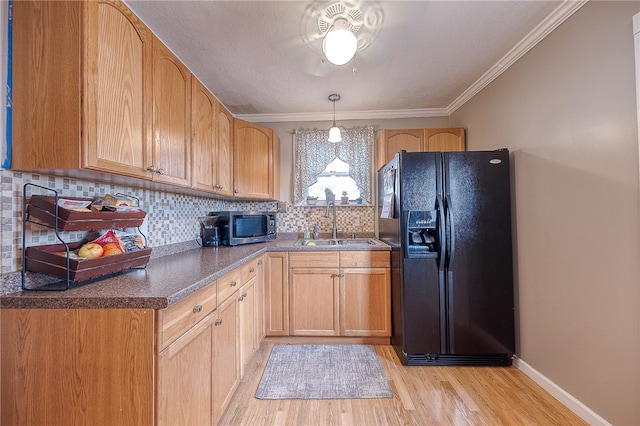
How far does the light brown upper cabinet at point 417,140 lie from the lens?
2.79 metres

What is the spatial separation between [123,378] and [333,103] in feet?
8.77

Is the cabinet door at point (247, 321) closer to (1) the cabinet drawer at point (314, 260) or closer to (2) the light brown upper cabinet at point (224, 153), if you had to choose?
(1) the cabinet drawer at point (314, 260)

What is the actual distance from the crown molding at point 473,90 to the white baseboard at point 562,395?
2.25m

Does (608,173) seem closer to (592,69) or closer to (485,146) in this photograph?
(592,69)

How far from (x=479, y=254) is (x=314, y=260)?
1.34 meters

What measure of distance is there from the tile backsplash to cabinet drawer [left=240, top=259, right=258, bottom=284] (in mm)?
658

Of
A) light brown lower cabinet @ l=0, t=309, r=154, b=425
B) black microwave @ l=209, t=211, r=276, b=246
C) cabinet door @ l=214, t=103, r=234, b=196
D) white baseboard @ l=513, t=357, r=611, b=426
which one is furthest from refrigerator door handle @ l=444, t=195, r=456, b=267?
light brown lower cabinet @ l=0, t=309, r=154, b=425

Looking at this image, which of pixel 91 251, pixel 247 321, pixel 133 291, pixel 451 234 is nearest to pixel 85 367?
pixel 133 291

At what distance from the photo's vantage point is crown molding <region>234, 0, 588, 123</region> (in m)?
1.60

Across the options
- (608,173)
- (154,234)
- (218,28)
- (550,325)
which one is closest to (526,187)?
(608,173)

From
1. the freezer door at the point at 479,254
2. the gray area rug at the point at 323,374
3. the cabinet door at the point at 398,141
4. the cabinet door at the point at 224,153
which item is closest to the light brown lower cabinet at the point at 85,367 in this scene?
the gray area rug at the point at 323,374

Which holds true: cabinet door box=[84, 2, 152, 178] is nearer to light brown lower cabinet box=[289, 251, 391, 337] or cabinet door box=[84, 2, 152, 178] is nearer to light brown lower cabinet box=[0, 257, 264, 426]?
light brown lower cabinet box=[0, 257, 264, 426]

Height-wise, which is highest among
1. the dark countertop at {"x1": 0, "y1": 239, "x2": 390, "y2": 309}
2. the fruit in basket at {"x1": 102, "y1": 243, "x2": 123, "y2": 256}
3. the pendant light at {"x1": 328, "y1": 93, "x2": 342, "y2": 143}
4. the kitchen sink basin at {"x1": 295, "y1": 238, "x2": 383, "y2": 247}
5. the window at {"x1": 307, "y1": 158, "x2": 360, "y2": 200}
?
the pendant light at {"x1": 328, "y1": 93, "x2": 342, "y2": 143}

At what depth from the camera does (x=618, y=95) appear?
1.33 m
